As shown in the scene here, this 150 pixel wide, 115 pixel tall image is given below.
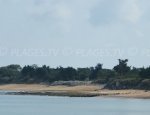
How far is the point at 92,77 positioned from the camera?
573ft

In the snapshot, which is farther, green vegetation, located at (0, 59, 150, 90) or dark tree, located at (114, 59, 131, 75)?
dark tree, located at (114, 59, 131, 75)

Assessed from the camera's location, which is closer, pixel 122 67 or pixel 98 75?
pixel 122 67

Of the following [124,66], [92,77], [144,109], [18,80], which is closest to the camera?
[144,109]

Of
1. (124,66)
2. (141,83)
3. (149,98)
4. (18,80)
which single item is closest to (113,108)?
(149,98)

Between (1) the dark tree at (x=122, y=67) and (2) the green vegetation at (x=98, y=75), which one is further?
(1) the dark tree at (x=122, y=67)

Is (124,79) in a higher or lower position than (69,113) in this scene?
higher

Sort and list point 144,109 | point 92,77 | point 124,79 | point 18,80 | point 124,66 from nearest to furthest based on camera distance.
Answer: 1. point 144,109
2. point 124,79
3. point 124,66
4. point 92,77
5. point 18,80

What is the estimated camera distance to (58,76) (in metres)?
178

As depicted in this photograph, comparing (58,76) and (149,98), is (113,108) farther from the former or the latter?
(58,76)

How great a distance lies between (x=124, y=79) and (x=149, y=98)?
102ft

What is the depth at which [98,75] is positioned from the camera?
566 ft

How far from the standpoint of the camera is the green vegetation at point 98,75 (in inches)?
5079

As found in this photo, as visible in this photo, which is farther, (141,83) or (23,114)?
(141,83)

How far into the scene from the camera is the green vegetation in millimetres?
129000
